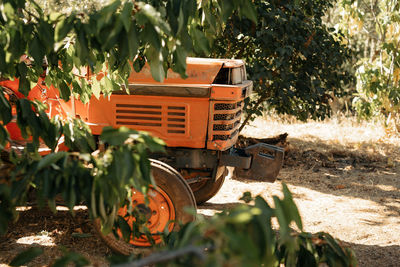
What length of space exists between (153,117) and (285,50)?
2.60 meters

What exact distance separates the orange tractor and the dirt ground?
2.30 feet

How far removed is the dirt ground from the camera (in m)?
4.16

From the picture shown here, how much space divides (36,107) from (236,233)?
4.18 ft

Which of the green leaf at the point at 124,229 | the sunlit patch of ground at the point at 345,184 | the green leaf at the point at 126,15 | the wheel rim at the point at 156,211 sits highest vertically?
the green leaf at the point at 126,15

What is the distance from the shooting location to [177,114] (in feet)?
13.5

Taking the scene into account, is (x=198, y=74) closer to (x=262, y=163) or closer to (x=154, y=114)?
(x=154, y=114)

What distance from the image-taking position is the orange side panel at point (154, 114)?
4.08 meters

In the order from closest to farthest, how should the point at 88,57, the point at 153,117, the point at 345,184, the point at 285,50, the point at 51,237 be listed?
the point at 88,57, the point at 153,117, the point at 51,237, the point at 285,50, the point at 345,184

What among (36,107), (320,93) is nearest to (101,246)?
A: (36,107)

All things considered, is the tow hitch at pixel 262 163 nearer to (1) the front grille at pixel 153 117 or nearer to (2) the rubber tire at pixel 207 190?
(1) the front grille at pixel 153 117

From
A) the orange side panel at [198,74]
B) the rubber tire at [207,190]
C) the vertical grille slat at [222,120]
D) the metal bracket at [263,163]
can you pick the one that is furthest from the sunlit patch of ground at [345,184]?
the orange side panel at [198,74]

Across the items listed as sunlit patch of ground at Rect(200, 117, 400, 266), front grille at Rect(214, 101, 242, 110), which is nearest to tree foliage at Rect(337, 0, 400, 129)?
sunlit patch of ground at Rect(200, 117, 400, 266)

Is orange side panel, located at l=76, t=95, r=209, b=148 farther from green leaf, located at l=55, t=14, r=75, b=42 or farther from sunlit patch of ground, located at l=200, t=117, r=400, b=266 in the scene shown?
green leaf, located at l=55, t=14, r=75, b=42

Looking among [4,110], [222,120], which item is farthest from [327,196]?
[4,110]
